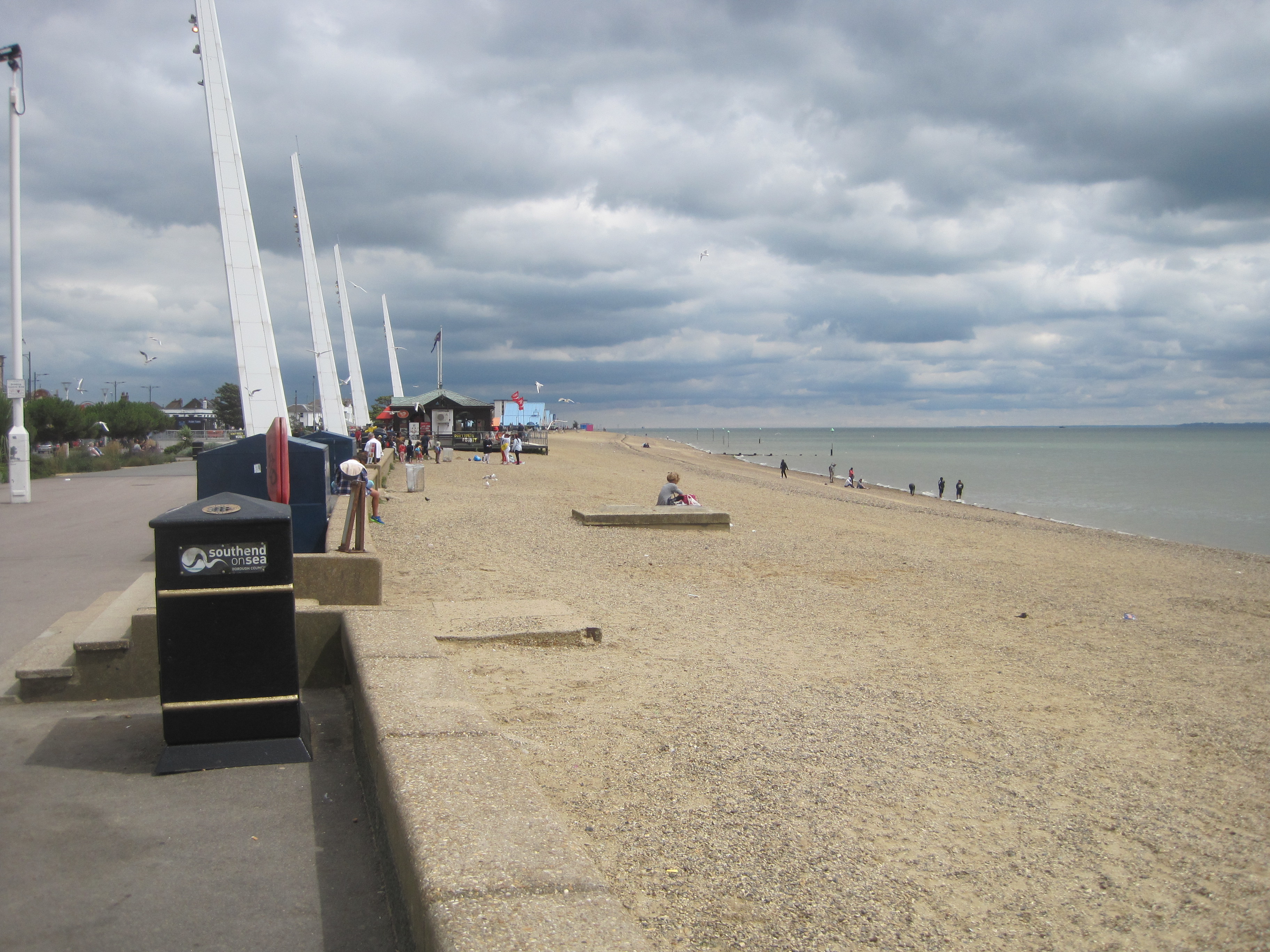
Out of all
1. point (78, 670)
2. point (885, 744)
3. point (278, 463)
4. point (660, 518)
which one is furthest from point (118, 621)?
point (660, 518)

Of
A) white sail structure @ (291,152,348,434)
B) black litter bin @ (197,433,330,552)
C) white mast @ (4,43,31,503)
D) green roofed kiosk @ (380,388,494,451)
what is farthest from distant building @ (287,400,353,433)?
black litter bin @ (197,433,330,552)

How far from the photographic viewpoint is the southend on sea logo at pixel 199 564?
4316 mm

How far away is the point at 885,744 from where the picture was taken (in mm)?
5703

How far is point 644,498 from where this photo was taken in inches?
1059

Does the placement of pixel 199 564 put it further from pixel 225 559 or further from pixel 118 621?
pixel 118 621

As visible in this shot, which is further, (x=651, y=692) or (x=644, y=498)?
(x=644, y=498)

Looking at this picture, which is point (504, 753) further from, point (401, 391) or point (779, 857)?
point (401, 391)

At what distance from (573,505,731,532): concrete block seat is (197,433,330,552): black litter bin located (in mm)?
6920

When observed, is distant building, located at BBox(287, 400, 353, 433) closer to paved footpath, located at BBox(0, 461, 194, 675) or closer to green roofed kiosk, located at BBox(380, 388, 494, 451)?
green roofed kiosk, located at BBox(380, 388, 494, 451)

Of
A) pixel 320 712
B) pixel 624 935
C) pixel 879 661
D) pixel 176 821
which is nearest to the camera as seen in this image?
pixel 624 935

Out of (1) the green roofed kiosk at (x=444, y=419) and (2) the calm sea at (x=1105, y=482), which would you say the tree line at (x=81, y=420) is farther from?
(2) the calm sea at (x=1105, y=482)

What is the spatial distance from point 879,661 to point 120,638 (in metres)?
5.84

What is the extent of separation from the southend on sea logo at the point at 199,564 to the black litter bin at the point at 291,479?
575 cm

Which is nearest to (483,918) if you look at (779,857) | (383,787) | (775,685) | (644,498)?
(383,787)
